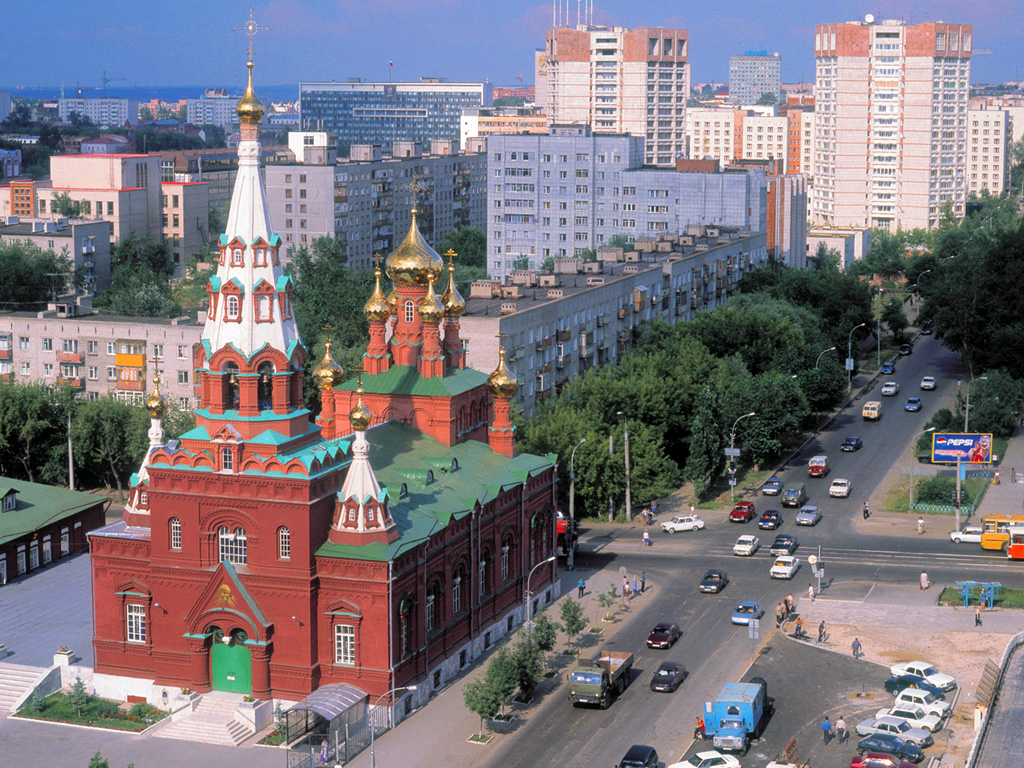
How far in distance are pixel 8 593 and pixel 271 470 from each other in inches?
869

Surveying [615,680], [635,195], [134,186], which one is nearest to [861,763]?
[615,680]


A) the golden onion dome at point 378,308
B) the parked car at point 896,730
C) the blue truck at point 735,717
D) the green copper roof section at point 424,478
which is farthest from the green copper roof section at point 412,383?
the parked car at point 896,730

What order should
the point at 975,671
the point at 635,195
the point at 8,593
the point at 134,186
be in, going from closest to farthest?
1. the point at 975,671
2. the point at 8,593
3. the point at 635,195
4. the point at 134,186

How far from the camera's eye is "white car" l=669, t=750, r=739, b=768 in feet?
175

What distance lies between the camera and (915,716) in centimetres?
5812

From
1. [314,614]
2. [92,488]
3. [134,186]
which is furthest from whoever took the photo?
[134,186]

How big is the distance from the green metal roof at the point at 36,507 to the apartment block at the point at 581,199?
81.5m

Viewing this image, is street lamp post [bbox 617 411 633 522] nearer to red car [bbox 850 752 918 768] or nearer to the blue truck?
the blue truck

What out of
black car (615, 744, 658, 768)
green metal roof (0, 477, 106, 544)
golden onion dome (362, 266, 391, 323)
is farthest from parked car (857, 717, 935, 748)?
green metal roof (0, 477, 106, 544)

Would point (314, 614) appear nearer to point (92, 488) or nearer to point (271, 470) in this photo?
point (271, 470)

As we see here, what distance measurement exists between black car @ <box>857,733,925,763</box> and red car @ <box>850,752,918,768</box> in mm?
661

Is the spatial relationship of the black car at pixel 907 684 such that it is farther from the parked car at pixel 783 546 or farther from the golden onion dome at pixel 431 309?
the golden onion dome at pixel 431 309

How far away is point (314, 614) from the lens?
57.8m

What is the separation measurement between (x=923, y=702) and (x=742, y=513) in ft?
101
